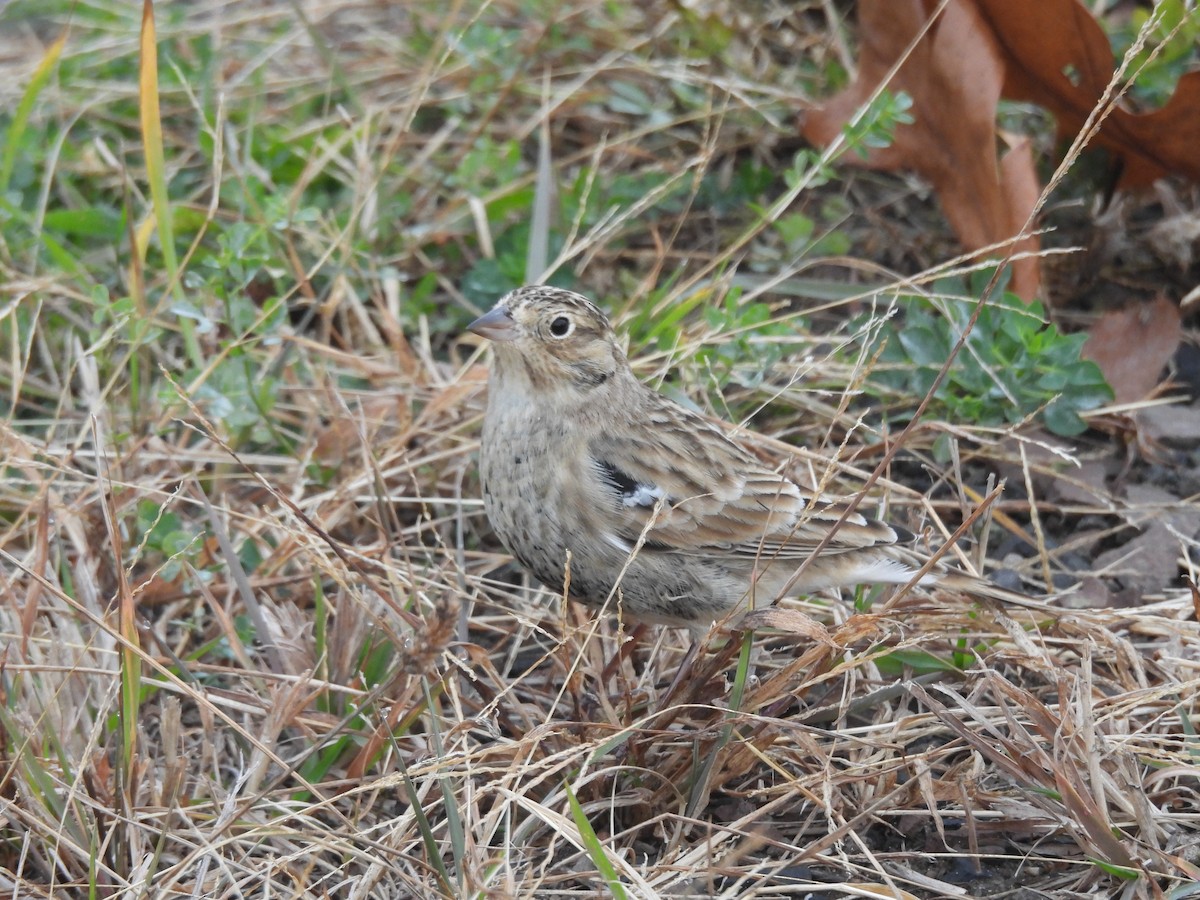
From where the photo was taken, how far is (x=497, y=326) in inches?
146

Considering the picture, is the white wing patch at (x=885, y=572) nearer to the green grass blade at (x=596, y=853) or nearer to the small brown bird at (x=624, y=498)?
the small brown bird at (x=624, y=498)

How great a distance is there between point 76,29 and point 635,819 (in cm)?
472

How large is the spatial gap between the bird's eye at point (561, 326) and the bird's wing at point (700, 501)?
0.94ft

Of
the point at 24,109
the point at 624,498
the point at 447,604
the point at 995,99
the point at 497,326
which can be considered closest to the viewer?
the point at 447,604

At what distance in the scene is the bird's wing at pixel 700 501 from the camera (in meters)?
3.59

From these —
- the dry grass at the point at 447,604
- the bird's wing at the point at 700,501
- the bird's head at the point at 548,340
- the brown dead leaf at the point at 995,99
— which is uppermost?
the brown dead leaf at the point at 995,99

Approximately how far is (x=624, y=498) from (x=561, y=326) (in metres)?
0.50

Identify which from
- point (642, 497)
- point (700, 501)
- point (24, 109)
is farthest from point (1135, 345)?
point (24, 109)

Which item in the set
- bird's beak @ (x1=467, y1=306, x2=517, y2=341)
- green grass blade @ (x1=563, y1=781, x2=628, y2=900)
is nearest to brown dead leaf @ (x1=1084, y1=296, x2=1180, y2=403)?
bird's beak @ (x1=467, y1=306, x2=517, y2=341)

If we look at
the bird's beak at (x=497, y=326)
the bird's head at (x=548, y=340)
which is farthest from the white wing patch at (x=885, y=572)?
the bird's beak at (x=497, y=326)

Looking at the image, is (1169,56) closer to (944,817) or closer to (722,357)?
(722,357)

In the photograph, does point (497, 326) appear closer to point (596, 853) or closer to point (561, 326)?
point (561, 326)

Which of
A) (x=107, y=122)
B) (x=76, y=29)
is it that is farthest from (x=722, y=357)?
(x=76, y=29)

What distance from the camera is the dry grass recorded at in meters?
3.11
